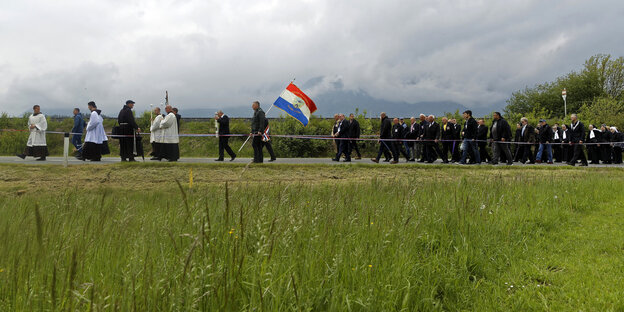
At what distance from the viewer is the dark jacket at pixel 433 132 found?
59.6 feet

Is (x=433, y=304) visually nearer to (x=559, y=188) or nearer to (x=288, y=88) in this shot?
(x=559, y=188)

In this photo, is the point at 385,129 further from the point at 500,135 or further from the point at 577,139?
the point at 577,139

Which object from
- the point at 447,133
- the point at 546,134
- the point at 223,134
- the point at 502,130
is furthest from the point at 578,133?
the point at 223,134

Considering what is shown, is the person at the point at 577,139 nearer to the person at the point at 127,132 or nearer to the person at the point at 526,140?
the person at the point at 526,140

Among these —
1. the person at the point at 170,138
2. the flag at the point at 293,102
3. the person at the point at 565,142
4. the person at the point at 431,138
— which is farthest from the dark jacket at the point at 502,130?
the person at the point at 170,138

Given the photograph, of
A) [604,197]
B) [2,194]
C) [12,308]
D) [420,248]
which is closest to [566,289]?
[420,248]

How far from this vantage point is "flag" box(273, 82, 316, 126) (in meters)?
18.0

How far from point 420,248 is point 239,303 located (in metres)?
2.27

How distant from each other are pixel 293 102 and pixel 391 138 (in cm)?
461

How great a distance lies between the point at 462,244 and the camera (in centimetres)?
448

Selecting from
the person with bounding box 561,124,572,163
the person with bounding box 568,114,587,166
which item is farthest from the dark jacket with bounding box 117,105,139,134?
the person with bounding box 561,124,572,163

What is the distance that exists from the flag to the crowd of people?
1692 mm

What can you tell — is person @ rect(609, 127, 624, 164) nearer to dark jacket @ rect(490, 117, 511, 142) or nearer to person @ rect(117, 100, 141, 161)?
dark jacket @ rect(490, 117, 511, 142)

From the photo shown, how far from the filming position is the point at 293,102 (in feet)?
59.3
